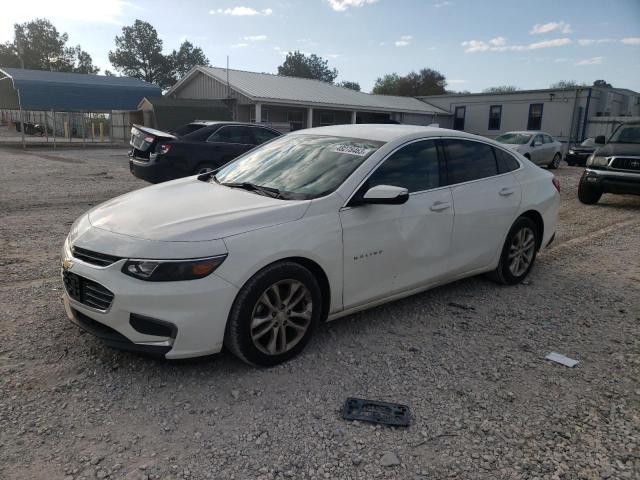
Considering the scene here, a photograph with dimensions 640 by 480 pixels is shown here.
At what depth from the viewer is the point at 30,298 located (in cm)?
444

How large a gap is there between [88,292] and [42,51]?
86.0 m

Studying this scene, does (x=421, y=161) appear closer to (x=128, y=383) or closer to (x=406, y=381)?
(x=406, y=381)

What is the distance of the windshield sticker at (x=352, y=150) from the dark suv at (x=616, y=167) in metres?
8.12

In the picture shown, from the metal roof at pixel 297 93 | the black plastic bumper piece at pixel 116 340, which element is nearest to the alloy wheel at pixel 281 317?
the black plastic bumper piece at pixel 116 340

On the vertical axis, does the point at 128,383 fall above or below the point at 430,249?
below

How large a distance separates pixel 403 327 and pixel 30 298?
3.29 meters

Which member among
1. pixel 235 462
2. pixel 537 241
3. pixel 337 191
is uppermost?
pixel 337 191

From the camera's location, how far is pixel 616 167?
10.1 metres

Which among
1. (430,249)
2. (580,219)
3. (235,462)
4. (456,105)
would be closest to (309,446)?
(235,462)

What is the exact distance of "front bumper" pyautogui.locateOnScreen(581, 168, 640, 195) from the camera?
9781mm

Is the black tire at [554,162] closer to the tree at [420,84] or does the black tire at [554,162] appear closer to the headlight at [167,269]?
the headlight at [167,269]

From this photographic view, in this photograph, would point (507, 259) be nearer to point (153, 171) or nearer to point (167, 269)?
point (167, 269)

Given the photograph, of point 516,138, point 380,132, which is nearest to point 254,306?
point 380,132

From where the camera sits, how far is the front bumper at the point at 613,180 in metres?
9.78
